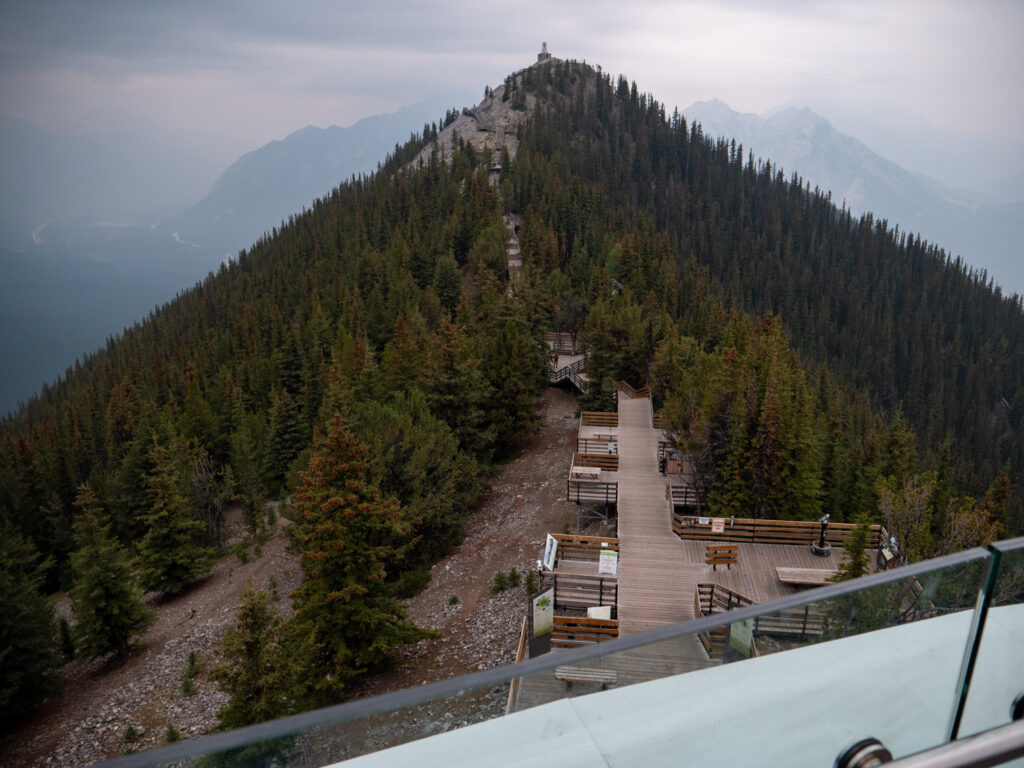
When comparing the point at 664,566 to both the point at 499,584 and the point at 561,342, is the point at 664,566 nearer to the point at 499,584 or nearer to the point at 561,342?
the point at 499,584

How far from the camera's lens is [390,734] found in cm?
231

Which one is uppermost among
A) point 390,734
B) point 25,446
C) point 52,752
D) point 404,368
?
point 390,734

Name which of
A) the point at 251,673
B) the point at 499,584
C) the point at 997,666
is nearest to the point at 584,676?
the point at 997,666

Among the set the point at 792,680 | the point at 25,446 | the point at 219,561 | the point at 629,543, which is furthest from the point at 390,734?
the point at 25,446

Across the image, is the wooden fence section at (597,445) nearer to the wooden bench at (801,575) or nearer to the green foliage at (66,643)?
the wooden bench at (801,575)

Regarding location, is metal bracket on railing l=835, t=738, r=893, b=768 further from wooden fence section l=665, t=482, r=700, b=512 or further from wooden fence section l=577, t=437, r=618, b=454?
wooden fence section l=577, t=437, r=618, b=454

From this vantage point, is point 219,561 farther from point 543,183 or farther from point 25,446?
point 543,183

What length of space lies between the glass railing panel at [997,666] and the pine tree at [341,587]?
16.5m

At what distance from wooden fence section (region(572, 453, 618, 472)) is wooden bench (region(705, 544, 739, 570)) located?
7798 mm

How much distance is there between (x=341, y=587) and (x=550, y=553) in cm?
601

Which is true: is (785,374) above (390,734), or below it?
below

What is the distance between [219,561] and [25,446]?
31.7m

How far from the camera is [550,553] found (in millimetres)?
16672

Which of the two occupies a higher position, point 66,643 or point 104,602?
point 104,602
